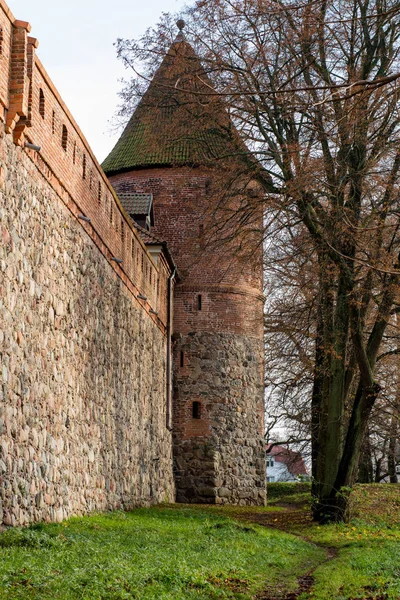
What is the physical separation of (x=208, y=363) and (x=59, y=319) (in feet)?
42.4

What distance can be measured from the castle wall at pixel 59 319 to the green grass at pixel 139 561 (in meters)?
0.63

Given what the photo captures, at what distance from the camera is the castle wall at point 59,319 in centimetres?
929

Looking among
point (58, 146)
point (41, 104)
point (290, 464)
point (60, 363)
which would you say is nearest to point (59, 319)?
point (60, 363)

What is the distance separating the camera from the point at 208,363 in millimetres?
24125

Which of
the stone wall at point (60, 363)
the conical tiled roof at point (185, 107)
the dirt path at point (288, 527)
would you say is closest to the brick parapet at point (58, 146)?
the stone wall at point (60, 363)

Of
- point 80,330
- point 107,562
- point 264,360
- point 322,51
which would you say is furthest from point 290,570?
point 264,360

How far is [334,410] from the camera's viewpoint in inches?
694

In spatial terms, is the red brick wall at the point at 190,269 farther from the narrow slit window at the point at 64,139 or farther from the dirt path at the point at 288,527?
the narrow slit window at the point at 64,139

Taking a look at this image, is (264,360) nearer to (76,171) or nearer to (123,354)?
(123,354)

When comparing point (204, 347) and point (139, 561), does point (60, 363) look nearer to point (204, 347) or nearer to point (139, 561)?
point (139, 561)

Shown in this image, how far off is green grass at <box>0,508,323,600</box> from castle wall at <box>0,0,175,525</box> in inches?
24.9

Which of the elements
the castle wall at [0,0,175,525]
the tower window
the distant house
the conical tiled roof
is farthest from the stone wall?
the distant house

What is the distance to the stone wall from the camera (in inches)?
363

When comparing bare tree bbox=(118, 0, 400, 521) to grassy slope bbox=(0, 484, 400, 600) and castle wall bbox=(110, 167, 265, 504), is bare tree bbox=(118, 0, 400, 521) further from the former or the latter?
castle wall bbox=(110, 167, 265, 504)
